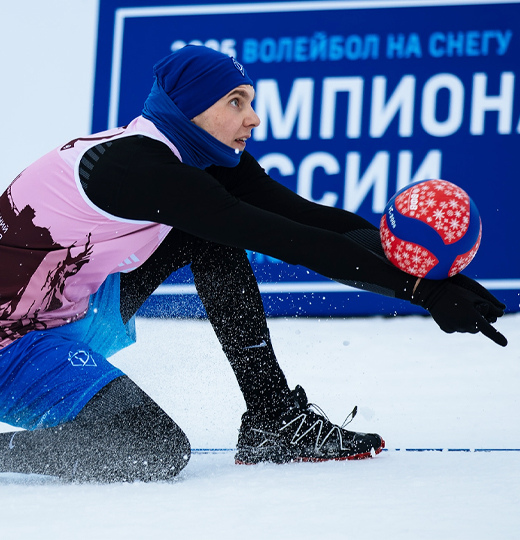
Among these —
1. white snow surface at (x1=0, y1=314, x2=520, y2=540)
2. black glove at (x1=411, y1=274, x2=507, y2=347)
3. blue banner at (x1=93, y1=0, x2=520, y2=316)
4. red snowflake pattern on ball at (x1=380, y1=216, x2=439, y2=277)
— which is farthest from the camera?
blue banner at (x1=93, y1=0, x2=520, y2=316)

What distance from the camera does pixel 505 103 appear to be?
4.20 meters

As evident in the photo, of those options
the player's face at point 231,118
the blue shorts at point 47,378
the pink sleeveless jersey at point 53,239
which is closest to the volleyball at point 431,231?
the player's face at point 231,118

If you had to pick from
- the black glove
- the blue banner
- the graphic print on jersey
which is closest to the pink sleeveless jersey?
the graphic print on jersey

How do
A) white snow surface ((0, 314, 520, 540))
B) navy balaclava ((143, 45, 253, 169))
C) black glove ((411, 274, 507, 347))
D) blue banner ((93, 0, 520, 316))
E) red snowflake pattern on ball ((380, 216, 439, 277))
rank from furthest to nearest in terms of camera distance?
blue banner ((93, 0, 520, 316)), navy balaclava ((143, 45, 253, 169)), red snowflake pattern on ball ((380, 216, 439, 277)), black glove ((411, 274, 507, 347)), white snow surface ((0, 314, 520, 540))

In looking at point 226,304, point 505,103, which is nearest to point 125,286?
point 226,304

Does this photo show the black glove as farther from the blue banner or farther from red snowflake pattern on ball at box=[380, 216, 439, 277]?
the blue banner

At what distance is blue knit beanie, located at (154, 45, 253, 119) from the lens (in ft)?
6.79

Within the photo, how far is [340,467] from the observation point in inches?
79.3

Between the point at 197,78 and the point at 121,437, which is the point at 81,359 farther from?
the point at 197,78

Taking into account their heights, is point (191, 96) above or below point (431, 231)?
above

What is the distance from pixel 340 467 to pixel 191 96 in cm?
91

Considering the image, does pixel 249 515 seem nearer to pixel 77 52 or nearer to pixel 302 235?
pixel 302 235

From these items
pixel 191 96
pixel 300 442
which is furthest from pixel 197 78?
pixel 300 442

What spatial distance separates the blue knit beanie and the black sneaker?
753 mm
